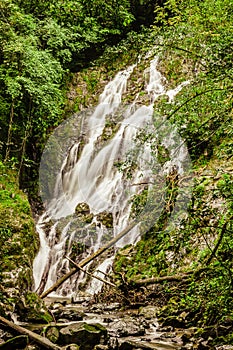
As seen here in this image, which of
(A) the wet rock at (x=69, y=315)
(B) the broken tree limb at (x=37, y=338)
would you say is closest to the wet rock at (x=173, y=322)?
(A) the wet rock at (x=69, y=315)

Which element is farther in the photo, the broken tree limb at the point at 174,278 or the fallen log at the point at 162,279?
the fallen log at the point at 162,279

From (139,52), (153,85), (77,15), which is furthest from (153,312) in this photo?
(77,15)

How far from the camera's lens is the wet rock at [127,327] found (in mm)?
5488

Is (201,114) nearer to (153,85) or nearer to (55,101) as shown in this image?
(55,101)

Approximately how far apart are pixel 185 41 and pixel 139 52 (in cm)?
64

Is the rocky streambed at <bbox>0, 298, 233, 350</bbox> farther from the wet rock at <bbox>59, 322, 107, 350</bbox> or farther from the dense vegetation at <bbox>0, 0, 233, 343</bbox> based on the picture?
the dense vegetation at <bbox>0, 0, 233, 343</bbox>

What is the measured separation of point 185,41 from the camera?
5109mm

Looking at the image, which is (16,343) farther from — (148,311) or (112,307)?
(112,307)

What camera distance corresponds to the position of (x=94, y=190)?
1170 cm

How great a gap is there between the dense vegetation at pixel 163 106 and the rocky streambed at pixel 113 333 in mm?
285

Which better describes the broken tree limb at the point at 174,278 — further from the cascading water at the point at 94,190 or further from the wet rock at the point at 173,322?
the cascading water at the point at 94,190

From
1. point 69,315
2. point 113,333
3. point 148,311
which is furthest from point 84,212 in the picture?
point 113,333

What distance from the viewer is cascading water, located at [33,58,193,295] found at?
956 cm

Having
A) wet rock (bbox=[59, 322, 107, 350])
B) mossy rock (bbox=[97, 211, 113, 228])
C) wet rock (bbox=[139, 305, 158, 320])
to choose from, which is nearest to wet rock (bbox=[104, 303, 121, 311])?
wet rock (bbox=[139, 305, 158, 320])
